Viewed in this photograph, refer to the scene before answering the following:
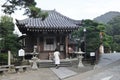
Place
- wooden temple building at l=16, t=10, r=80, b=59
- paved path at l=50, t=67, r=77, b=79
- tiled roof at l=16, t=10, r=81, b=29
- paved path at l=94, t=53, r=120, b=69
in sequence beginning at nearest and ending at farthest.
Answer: paved path at l=50, t=67, r=77, b=79 < paved path at l=94, t=53, r=120, b=69 < tiled roof at l=16, t=10, r=81, b=29 < wooden temple building at l=16, t=10, r=80, b=59

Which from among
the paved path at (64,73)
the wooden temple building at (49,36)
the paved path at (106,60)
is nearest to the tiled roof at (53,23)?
the wooden temple building at (49,36)

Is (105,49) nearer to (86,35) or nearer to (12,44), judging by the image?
(86,35)

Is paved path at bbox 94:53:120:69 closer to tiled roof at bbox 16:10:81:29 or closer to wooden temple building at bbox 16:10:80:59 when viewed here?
wooden temple building at bbox 16:10:80:59

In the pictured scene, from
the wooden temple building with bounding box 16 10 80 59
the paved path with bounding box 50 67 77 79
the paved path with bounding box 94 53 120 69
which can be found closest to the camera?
the paved path with bounding box 50 67 77 79

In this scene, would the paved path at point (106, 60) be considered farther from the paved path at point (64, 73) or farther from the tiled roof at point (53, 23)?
the tiled roof at point (53, 23)

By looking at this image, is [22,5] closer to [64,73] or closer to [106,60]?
[64,73]

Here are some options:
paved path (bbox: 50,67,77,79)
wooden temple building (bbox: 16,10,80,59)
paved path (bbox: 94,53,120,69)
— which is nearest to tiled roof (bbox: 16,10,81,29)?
wooden temple building (bbox: 16,10,80,59)

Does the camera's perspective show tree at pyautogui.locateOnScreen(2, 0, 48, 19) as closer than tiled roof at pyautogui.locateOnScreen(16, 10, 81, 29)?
Yes

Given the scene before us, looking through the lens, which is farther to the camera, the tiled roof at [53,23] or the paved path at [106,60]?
the tiled roof at [53,23]

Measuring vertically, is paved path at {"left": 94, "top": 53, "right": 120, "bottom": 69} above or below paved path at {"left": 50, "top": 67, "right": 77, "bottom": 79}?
above

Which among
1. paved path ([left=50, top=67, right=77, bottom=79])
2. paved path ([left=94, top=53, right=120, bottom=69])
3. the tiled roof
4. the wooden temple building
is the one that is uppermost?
the tiled roof

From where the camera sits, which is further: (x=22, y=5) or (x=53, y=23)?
(x=53, y=23)

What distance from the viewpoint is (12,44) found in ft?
80.0

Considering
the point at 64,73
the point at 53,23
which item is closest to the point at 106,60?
the point at 53,23
